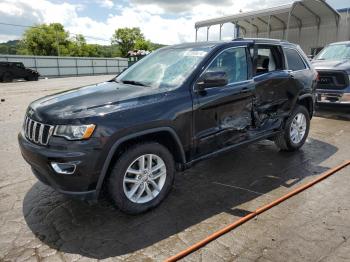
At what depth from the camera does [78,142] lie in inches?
107

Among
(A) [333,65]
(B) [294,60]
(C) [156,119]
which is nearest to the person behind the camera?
(C) [156,119]

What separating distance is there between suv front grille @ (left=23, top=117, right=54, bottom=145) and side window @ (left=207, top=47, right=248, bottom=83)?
1998 millimetres

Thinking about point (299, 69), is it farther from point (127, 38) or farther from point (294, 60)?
point (127, 38)

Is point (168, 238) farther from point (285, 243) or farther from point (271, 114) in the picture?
point (271, 114)

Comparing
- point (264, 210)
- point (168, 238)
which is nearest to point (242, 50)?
point (264, 210)

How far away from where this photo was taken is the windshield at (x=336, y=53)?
29.2 feet

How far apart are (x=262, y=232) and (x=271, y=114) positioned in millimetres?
2109

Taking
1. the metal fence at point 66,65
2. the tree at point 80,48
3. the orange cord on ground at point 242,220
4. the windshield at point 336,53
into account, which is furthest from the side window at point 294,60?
the tree at point 80,48

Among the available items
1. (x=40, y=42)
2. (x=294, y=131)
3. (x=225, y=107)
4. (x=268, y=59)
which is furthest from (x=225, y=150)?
(x=40, y=42)

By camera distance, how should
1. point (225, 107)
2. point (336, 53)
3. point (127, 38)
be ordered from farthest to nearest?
point (127, 38) < point (336, 53) < point (225, 107)

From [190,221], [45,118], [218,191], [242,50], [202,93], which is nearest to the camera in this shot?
[45,118]

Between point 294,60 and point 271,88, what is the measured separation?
1.00m

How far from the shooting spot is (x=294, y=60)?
504 cm

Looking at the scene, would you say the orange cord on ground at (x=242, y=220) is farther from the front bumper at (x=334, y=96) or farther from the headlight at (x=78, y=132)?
the front bumper at (x=334, y=96)
